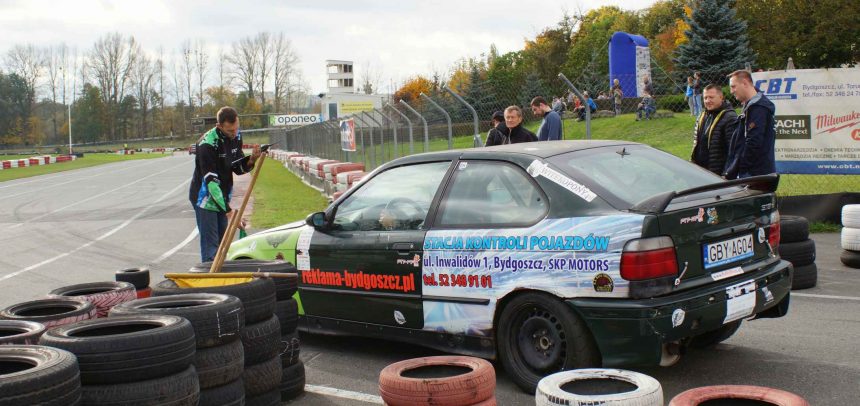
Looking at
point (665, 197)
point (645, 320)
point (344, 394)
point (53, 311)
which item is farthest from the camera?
point (344, 394)

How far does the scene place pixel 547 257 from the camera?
4852 millimetres

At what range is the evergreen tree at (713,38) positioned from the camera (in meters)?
31.7

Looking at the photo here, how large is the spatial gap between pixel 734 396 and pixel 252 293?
2.63 m

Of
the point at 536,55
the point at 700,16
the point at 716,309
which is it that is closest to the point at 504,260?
the point at 716,309

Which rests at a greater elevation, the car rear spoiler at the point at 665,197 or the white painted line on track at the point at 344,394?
the car rear spoiler at the point at 665,197

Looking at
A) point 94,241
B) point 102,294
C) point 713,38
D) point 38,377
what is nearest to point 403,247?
point 102,294

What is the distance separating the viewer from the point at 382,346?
642 cm

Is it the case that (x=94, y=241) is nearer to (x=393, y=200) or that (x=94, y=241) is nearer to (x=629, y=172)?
(x=393, y=200)

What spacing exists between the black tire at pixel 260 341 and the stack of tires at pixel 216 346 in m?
0.26

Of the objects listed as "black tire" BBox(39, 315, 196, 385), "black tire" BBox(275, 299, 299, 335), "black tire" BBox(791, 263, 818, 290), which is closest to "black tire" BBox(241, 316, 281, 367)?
"black tire" BBox(275, 299, 299, 335)

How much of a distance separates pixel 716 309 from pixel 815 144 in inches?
334

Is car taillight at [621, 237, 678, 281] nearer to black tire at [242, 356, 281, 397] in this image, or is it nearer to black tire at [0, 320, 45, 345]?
black tire at [242, 356, 281, 397]

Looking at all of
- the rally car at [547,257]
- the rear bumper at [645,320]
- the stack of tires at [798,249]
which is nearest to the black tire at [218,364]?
the rally car at [547,257]

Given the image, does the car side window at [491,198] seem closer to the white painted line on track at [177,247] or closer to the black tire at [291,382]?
the black tire at [291,382]
